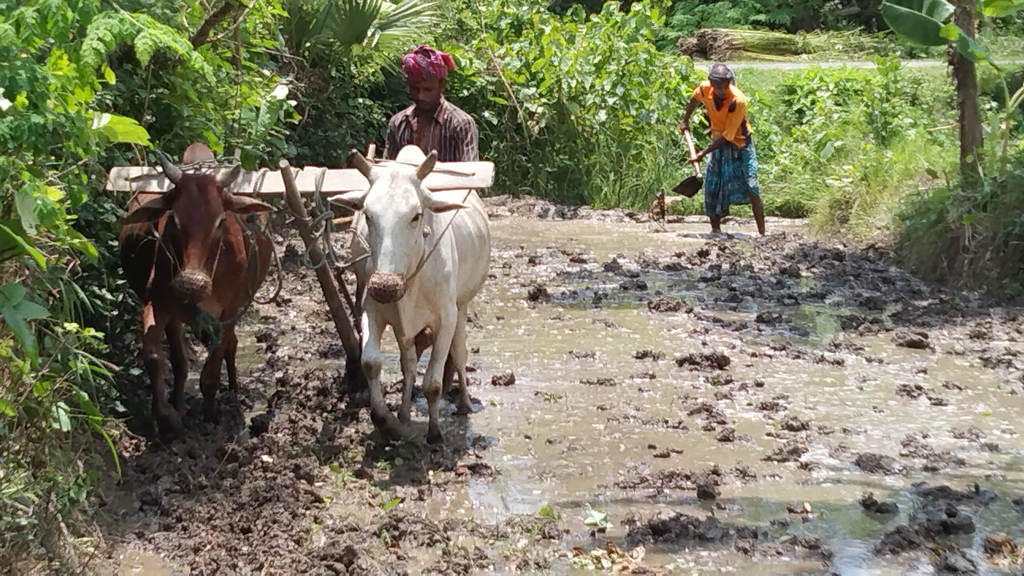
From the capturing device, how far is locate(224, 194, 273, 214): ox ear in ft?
19.5

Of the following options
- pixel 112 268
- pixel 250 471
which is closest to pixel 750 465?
A: pixel 250 471

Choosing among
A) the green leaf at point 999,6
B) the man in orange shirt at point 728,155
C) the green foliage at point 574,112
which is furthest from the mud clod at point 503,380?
the green foliage at point 574,112

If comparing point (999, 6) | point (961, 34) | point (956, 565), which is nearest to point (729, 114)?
point (999, 6)

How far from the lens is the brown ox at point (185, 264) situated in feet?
18.9

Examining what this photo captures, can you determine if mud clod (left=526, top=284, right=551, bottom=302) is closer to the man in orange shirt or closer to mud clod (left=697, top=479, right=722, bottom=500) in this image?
the man in orange shirt

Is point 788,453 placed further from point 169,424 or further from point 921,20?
point 921,20

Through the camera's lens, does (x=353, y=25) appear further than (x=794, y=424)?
Yes

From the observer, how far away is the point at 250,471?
5.79m

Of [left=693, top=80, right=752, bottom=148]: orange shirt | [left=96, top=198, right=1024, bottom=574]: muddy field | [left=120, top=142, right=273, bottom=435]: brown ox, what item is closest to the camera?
[left=96, top=198, right=1024, bottom=574]: muddy field

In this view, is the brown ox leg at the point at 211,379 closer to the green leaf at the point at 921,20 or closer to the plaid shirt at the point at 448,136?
the plaid shirt at the point at 448,136

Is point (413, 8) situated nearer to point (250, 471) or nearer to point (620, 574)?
point (250, 471)

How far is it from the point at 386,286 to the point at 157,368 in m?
1.46

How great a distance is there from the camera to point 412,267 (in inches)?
229

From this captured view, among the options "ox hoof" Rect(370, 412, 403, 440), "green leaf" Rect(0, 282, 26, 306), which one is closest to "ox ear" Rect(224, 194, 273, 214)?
"ox hoof" Rect(370, 412, 403, 440)
